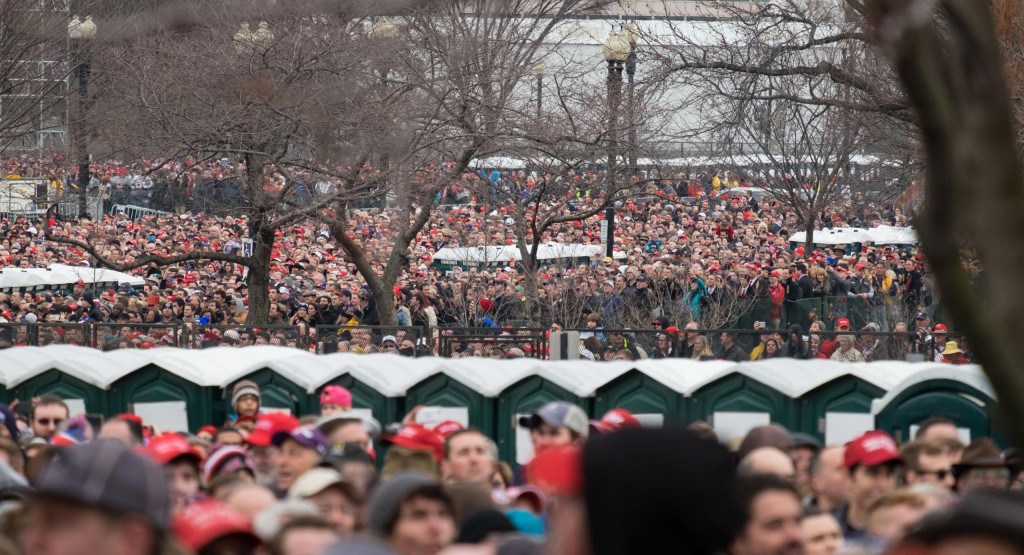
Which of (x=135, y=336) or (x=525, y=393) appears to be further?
(x=135, y=336)

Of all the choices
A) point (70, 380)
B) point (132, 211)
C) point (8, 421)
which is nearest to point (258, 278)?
point (70, 380)

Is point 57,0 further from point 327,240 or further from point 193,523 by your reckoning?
point 193,523

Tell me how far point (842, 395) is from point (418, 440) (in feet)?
21.0

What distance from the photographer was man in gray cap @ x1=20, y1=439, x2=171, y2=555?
2.67 metres

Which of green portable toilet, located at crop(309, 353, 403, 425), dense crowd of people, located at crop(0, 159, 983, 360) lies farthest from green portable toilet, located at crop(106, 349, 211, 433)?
dense crowd of people, located at crop(0, 159, 983, 360)

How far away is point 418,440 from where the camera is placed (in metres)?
7.48

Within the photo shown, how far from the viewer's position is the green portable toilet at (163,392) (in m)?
14.2

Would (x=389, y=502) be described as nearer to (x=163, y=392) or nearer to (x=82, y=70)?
(x=163, y=392)

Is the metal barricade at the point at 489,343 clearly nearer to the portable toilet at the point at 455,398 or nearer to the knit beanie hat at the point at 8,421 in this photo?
the portable toilet at the point at 455,398

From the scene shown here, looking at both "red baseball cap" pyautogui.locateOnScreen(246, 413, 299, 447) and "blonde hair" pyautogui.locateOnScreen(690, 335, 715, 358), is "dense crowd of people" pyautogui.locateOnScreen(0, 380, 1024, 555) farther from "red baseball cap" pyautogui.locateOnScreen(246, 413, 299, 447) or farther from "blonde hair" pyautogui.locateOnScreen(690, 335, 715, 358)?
"blonde hair" pyautogui.locateOnScreen(690, 335, 715, 358)

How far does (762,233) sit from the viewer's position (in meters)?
38.0

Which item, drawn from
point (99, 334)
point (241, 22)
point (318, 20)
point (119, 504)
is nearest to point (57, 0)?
point (241, 22)

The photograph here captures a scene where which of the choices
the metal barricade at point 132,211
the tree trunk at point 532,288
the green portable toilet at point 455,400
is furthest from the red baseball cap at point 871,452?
the metal barricade at point 132,211

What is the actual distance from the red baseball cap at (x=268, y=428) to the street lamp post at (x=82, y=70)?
624 inches
